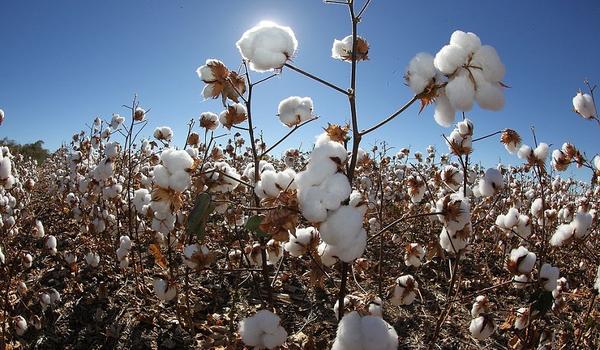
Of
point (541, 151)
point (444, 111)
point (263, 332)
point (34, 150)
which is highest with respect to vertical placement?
point (34, 150)

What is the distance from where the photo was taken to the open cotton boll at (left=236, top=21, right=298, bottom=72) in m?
1.35

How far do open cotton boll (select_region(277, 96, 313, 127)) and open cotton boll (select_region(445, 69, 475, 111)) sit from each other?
0.83 m

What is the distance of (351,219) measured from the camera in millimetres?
1158

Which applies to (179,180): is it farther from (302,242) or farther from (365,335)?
(365,335)

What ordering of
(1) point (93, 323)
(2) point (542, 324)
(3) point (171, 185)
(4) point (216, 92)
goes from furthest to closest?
(2) point (542, 324) → (1) point (93, 323) → (4) point (216, 92) → (3) point (171, 185)

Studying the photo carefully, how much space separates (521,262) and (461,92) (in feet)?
4.79

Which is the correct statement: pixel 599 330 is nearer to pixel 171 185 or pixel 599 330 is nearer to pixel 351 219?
pixel 351 219

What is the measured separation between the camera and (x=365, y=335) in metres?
1.26

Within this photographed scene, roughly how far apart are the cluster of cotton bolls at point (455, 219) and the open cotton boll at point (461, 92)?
58cm

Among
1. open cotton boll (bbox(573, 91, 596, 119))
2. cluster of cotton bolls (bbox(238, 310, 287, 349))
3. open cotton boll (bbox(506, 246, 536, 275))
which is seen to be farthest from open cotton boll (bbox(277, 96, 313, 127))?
open cotton boll (bbox(573, 91, 596, 119))

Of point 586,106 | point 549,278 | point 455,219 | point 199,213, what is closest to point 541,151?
point 586,106

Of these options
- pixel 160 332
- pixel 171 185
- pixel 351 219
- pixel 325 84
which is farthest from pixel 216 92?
pixel 160 332

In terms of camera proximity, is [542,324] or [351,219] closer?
[351,219]

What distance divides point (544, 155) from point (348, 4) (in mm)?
2213
